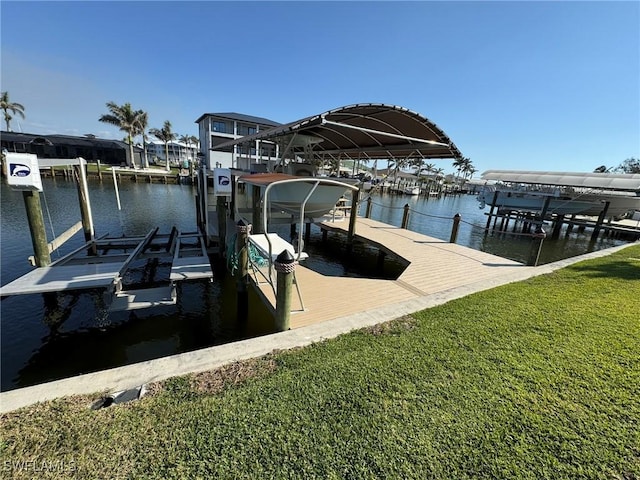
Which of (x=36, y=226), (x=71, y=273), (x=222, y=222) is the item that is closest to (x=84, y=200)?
(x=36, y=226)

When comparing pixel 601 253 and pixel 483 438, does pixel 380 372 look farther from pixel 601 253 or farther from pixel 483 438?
pixel 601 253

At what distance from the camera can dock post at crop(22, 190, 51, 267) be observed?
6207mm

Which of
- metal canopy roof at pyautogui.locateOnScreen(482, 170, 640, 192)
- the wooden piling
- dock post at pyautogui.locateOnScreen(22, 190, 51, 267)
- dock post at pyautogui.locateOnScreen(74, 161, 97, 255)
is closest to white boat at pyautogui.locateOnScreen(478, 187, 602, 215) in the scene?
metal canopy roof at pyautogui.locateOnScreen(482, 170, 640, 192)

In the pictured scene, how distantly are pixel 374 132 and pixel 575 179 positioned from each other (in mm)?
21787

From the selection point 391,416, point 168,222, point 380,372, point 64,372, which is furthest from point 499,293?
point 168,222

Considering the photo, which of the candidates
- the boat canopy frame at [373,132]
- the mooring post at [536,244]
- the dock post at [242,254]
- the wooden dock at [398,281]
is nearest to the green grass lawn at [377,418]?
the wooden dock at [398,281]

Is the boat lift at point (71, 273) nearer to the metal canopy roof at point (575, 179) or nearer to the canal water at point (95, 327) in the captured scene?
the canal water at point (95, 327)

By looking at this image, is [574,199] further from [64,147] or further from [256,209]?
[64,147]

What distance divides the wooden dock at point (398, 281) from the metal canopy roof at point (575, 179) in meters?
16.3

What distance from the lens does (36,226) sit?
6348 millimetres

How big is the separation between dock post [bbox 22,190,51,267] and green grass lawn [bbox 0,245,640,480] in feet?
18.6

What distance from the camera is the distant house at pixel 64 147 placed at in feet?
138

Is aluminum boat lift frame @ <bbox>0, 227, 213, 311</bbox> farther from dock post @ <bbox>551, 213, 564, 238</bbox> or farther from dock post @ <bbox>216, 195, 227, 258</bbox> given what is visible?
dock post @ <bbox>551, 213, 564, 238</bbox>

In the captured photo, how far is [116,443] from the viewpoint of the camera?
225 centimetres
